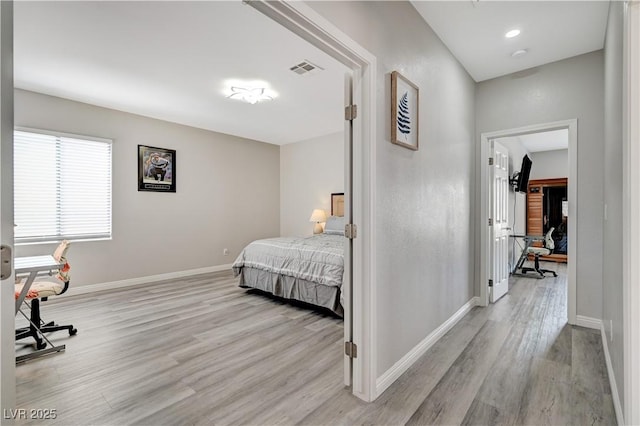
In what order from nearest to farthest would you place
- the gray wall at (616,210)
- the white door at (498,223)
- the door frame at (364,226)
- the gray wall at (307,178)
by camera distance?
1. the gray wall at (616,210)
2. the door frame at (364,226)
3. the white door at (498,223)
4. the gray wall at (307,178)

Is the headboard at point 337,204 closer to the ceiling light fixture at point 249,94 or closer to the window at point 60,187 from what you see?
the ceiling light fixture at point 249,94

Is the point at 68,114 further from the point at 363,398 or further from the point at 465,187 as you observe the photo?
the point at 465,187

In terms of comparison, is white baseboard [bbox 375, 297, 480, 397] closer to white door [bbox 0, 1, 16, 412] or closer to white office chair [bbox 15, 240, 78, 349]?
white door [bbox 0, 1, 16, 412]

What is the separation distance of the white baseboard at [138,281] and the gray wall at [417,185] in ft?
14.1

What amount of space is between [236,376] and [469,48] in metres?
3.60

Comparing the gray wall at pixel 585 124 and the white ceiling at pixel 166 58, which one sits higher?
the white ceiling at pixel 166 58

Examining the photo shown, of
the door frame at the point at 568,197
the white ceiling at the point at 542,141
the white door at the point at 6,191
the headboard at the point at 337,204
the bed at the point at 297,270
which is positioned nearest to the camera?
the white door at the point at 6,191

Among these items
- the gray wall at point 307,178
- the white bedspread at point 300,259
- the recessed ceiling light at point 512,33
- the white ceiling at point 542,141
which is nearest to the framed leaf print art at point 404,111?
the recessed ceiling light at point 512,33

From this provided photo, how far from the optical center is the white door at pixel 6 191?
27.3 inches

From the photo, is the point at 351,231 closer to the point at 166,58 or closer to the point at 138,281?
the point at 166,58

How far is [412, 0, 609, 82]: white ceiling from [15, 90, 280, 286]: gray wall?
4.37 meters

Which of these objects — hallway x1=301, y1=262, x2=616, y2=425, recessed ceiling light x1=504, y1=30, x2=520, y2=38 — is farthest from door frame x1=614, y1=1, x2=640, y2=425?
recessed ceiling light x1=504, y1=30, x2=520, y2=38

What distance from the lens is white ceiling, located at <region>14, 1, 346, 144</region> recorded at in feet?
7.65

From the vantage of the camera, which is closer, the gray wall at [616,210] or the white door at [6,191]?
the white door at [6,191]
